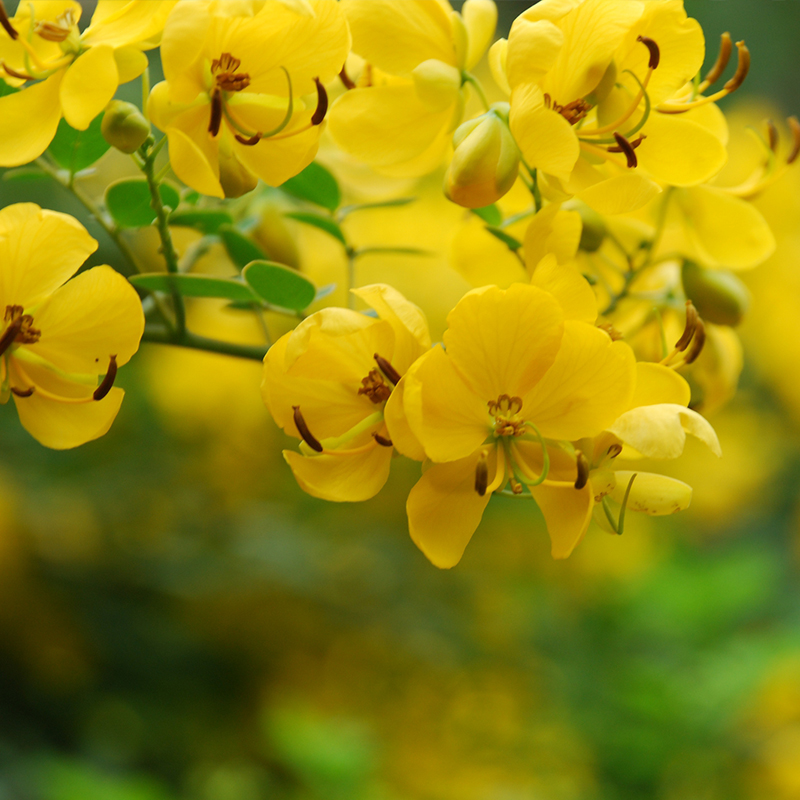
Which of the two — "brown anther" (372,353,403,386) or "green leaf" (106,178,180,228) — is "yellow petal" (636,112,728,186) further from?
"green leaf" (106,178,180,228)

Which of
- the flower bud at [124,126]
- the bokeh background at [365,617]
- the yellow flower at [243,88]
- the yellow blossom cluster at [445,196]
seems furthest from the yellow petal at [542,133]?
the bokeh background at [365,617]

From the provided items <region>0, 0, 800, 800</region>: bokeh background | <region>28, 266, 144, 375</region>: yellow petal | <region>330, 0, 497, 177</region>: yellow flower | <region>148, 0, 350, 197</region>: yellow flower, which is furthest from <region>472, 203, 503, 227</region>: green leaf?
<region>0, 0, 800, 800</region>: bokeh background

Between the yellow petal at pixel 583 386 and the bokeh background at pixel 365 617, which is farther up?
the yellow petal at pixel 583 386

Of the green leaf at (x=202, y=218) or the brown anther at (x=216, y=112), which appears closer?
the brown anther at (x=216, y=112)

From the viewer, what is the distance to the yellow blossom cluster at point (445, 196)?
1.51 ft

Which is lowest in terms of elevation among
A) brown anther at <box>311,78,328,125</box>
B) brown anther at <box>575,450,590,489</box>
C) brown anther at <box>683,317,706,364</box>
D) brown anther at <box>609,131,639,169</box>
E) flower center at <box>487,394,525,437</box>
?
flower center at <box>487,394,525,437</box>

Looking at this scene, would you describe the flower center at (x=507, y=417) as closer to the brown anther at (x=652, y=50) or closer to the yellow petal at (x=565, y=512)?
the yellow petal at (x=565, y=512)

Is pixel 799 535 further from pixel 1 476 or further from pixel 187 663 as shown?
pixel 1 476

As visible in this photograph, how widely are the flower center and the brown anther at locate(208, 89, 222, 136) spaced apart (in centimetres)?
22

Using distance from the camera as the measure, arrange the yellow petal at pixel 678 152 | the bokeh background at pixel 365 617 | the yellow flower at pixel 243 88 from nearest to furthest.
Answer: the yellow flower at pixel 243 88 < the yellow petal at pixel 678 152 < the bokeh background at pixel 365 617

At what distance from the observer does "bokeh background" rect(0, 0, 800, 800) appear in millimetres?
1522

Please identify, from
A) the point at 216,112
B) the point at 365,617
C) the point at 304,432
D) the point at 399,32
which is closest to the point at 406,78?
the point at 399,32

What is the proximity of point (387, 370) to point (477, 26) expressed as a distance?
27 cm

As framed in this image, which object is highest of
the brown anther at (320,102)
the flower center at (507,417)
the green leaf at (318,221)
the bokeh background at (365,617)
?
the brown anther at (320,102)
